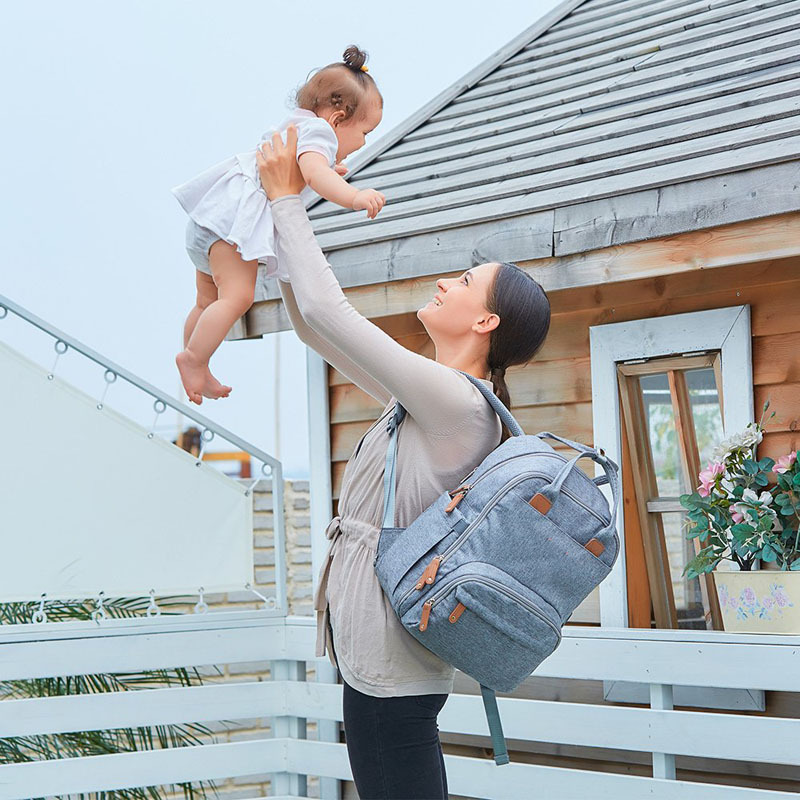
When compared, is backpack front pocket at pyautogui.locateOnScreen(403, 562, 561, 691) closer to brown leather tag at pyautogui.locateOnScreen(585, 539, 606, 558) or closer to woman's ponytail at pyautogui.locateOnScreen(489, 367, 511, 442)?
brown leather tag at pyautogui.locateOnScreen(585, 539, 606, 558)

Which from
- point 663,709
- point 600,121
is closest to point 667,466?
point 663,709

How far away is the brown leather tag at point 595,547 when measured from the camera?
1744mm

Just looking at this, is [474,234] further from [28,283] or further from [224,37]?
[224,37]

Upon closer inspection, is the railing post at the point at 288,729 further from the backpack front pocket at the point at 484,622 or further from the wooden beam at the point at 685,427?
the backpack front pocket at the point at 484,622

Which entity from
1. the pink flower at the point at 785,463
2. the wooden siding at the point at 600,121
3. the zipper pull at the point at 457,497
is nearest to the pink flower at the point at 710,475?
the pink flower at the point at 785,463

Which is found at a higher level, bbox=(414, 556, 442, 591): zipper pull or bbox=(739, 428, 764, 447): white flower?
bbox=(739, 428, 764, 447): white flower

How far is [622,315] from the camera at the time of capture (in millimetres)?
3551

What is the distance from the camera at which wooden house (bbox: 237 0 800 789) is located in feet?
9.57

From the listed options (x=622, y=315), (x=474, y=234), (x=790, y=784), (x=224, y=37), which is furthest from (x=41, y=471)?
(x=224, y=37)

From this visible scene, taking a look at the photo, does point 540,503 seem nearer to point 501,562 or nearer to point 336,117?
point 501,562

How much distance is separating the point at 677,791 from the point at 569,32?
3.05 meters

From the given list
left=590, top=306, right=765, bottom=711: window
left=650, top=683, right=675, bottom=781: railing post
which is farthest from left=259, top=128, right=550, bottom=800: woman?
left=590, top=306, right=765, bottom=711: window

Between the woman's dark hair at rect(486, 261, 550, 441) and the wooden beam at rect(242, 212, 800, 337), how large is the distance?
1.05 metres

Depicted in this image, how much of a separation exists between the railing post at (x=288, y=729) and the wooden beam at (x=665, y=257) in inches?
56.2
